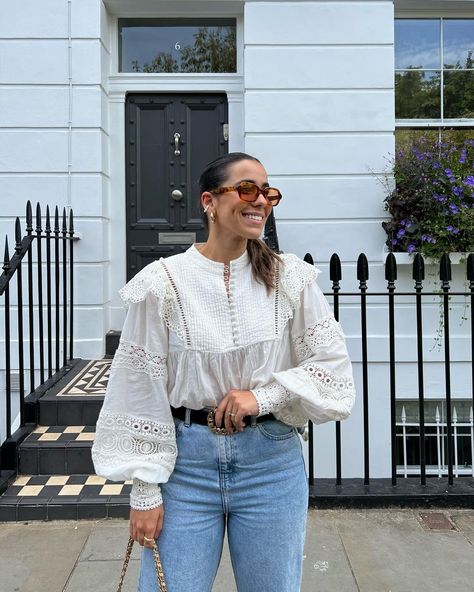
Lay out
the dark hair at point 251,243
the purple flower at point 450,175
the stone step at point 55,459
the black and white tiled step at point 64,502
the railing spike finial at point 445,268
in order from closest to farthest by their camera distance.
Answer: the dark hair at point 251,243 < the black and white tiled step at point 64,502 < the railing spike finial at point 445,268 < the stone step at point 55,459 < the purple flower at point 450,175

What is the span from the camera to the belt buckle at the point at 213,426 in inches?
64.6

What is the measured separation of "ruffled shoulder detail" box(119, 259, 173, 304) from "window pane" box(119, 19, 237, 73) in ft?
16.1

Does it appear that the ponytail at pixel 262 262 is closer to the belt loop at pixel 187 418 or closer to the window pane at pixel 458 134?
the belt loop at pixel 187 418

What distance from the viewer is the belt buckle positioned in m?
1.64

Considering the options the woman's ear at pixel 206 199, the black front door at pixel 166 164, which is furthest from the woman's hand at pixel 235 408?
the black front door at pixel 166 164

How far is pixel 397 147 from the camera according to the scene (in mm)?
5730

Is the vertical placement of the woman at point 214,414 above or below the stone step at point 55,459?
above

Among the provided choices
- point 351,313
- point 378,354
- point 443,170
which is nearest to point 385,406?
point 378,354

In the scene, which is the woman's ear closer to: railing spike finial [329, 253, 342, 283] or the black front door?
railing spike finial [329, 253, 342, 283]

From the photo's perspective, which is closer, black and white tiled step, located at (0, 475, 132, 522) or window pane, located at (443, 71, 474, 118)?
black and white tiled step, located at (0, 475, 132, 522)

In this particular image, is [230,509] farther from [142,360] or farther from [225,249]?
[225,249]

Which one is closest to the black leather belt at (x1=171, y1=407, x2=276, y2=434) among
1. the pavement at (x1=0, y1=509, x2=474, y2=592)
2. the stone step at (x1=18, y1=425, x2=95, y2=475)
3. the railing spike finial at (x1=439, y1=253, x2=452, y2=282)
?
the pavement at (x1=0, y1=509, x2=474, y2=592)

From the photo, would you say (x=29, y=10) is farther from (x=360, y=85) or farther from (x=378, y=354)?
(x=378, y=354)

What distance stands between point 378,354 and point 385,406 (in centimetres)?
51
